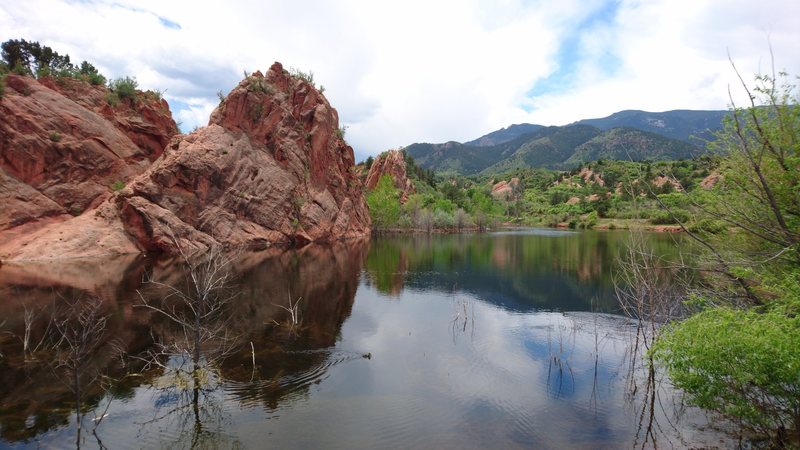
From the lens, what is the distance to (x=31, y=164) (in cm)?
4744

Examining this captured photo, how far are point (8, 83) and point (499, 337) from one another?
60.9 m

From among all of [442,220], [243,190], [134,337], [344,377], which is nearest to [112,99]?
[243,190]

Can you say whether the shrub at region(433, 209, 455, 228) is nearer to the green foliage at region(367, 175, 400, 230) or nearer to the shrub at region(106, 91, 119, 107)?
the green foliage at region(367, 175, 400, 230)

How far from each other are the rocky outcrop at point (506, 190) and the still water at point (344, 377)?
144m

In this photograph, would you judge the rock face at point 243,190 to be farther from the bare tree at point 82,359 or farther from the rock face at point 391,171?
the rock face at point 391,171

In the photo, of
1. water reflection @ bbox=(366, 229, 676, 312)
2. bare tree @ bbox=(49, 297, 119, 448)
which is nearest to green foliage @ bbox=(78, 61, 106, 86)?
water reflection @ bbox=(366, 229, 676, 312)

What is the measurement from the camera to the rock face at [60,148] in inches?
1797

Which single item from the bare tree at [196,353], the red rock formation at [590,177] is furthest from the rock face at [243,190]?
the red rock formation at [590,177]

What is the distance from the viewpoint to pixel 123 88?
6191 cm

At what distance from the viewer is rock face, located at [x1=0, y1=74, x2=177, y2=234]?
45656mm

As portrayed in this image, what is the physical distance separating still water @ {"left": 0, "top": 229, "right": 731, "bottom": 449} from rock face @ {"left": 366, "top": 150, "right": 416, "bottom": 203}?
85444mm

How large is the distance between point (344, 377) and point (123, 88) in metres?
64.6

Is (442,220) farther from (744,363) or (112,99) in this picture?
(744,363)

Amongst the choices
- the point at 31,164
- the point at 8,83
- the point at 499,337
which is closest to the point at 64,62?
the point at 8,83
